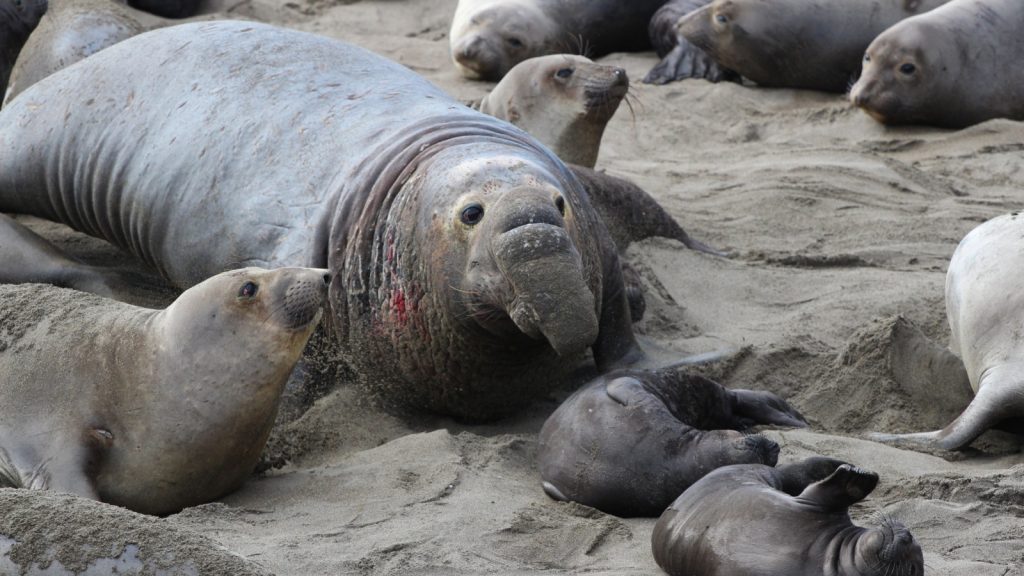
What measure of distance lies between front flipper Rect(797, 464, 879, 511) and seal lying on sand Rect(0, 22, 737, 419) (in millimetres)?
1161

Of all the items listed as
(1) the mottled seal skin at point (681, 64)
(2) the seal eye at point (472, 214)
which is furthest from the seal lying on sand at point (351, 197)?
(1) the mottled seal skin at point (681, 64)

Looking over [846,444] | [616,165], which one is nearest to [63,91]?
[616,165]

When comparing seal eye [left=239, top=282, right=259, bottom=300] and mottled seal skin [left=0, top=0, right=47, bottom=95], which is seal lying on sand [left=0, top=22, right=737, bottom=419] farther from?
mottled seal skin [left=0, top=0, right=47, bottom=95]

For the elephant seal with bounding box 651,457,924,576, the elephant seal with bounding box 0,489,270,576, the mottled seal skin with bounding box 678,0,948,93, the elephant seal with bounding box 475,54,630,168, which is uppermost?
the elephant seal with bounding box 0,489,270,576

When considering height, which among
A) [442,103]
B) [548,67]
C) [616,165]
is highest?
[442,103]

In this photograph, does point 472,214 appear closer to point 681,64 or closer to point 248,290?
point 248,290

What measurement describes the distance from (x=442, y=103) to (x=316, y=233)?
0.81 meters

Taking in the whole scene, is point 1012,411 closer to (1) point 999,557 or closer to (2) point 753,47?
(1) point 999,557

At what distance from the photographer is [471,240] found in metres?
4.49

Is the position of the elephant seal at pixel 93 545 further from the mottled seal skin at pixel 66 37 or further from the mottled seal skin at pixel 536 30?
the mottled seal skin at pixel 536 30

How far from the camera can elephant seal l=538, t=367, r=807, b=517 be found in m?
3.98

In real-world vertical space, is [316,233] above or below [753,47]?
above

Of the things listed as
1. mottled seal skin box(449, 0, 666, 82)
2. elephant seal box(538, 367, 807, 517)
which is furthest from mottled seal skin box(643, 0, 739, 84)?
elephant seal box(538, 367, 807, 517)

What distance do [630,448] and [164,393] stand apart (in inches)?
49.3
